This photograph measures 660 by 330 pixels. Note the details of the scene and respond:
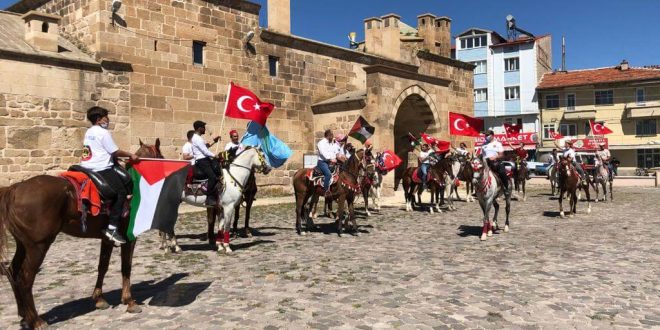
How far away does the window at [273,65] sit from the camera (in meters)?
22.2

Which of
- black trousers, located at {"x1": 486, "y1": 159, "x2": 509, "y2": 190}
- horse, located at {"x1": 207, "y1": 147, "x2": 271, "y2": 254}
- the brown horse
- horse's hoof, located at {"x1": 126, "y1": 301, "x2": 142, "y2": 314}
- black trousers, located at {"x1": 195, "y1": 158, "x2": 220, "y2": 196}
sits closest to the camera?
the brown horse

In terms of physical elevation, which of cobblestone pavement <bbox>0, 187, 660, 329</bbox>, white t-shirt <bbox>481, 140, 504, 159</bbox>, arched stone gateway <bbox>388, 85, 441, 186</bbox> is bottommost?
cobblestone pavement <bbox>0, 187, 660, 329</bbox>

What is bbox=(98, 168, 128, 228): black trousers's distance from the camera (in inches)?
223

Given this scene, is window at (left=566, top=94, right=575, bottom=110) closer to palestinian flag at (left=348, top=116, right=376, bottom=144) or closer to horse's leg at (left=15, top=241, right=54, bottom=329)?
palestinian flag at (left=348, top=116, right=376, bottom=144)

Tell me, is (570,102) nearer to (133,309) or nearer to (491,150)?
(491,150)

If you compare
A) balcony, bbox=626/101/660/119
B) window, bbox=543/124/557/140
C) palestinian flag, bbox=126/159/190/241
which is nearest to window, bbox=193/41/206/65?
palestinian flag, bbox=126/159/190/241

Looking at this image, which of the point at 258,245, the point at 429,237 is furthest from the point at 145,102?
the point at 429,237

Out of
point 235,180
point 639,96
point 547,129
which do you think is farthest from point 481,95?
point 235,180

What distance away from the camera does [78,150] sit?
52.5ft

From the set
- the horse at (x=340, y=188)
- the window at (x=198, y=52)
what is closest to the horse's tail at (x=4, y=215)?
the horse at (x=340, y=188)

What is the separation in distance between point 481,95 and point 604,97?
44.0ft

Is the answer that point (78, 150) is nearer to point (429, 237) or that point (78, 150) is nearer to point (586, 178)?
point (429, 237)

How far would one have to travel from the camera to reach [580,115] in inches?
2031

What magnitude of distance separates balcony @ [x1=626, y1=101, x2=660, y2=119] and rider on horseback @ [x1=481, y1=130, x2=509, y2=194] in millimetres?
45765
